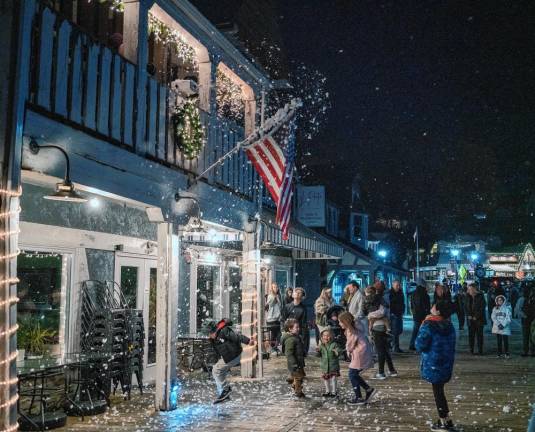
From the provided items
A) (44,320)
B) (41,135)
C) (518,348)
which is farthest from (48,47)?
(518,348)

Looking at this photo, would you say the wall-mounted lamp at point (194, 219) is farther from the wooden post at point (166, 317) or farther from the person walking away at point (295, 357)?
the person walking away at point (295, 357)

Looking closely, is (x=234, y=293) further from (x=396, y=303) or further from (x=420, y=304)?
(x=420, y=304)

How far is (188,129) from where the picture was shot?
10.2 meters

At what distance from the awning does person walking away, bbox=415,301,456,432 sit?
5926 mm

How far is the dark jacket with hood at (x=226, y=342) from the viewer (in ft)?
32.7

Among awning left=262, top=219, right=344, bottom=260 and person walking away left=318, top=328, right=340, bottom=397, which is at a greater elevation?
awning left=262, top=219, right=344, bottom=260

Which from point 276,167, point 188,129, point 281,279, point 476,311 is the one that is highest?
point 188,129

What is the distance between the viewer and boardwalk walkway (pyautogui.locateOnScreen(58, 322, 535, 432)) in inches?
321

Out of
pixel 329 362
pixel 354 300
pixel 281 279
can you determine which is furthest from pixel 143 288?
pixel 281 279

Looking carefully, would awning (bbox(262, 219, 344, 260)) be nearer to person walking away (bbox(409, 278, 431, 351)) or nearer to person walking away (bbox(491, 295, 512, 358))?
person walking away (bbox(409, 278, 431, 351))

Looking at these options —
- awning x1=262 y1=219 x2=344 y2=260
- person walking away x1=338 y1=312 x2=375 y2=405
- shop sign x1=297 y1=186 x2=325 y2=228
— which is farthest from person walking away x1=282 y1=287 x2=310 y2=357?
shop sign x1=297 y1=186 x2=325 y2=228

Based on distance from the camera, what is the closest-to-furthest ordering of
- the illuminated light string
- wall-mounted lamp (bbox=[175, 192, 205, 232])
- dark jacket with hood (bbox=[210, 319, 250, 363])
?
the illuminated light string
wall-mounted lamp (bbox=[175, 192, 205, 232])
dark jacket with hood (bbox=[210, 319, 250, 363])

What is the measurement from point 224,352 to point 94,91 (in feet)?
15.4

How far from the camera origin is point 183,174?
33.5ft
